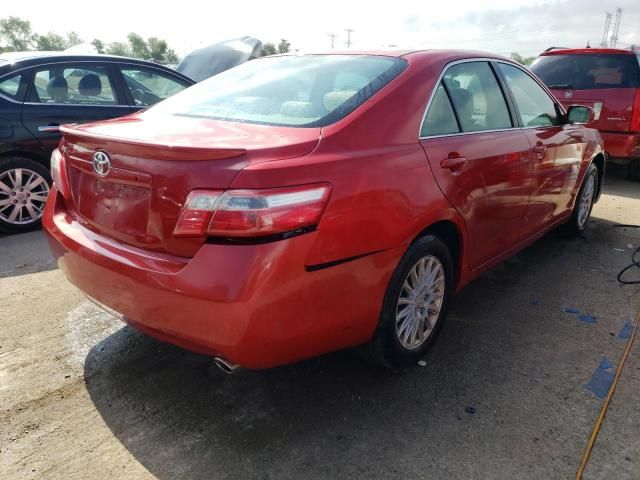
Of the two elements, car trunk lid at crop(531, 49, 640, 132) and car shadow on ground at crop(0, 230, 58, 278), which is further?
car trunk lid at crop(531, 49, 640, 132)

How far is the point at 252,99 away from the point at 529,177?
1852 mm

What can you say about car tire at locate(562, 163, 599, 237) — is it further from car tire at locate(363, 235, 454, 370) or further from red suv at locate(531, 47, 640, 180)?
car tire at locate(363, 235, 454, 370)

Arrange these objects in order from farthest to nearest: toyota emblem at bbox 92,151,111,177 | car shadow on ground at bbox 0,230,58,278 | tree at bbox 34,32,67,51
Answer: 1. tree at bbox 34,32,67,51
2. car shadow on ground at bbox 0,230,58,278
3. toyota emblem at bbox 92,151,111,177

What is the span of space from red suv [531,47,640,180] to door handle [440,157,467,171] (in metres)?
5.03

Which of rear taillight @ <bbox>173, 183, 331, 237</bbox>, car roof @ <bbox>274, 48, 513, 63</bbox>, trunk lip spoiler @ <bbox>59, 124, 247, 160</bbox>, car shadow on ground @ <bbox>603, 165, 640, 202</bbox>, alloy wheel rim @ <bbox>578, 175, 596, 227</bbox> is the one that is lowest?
car shadow on ground @ <bbox>603, 165, 640, 202</bbox>

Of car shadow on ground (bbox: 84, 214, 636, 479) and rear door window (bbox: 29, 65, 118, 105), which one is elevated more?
rear door window (bbox: 29, 65, 118, 105)

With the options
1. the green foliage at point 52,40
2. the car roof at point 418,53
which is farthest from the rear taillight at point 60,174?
the green foliage at point 52,40

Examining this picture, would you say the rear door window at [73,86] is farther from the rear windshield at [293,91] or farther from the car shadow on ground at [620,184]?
the car shadow on ground at [620,184]

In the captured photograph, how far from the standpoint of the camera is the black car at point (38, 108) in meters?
4.64

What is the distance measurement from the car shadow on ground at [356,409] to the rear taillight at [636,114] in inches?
183

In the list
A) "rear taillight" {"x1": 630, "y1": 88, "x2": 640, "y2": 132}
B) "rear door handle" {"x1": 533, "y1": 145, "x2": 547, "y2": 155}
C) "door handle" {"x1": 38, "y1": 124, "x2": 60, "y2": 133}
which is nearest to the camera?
"rear door handle" {"x1": 533, "y1": 145, "x2": 547, "y2": 155}

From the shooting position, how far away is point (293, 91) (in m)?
2.65

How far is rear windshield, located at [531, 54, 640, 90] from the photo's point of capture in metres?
6.68

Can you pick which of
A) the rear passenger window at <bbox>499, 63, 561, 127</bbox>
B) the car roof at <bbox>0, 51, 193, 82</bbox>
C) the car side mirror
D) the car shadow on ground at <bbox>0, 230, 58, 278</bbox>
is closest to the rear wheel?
the car side mirror
